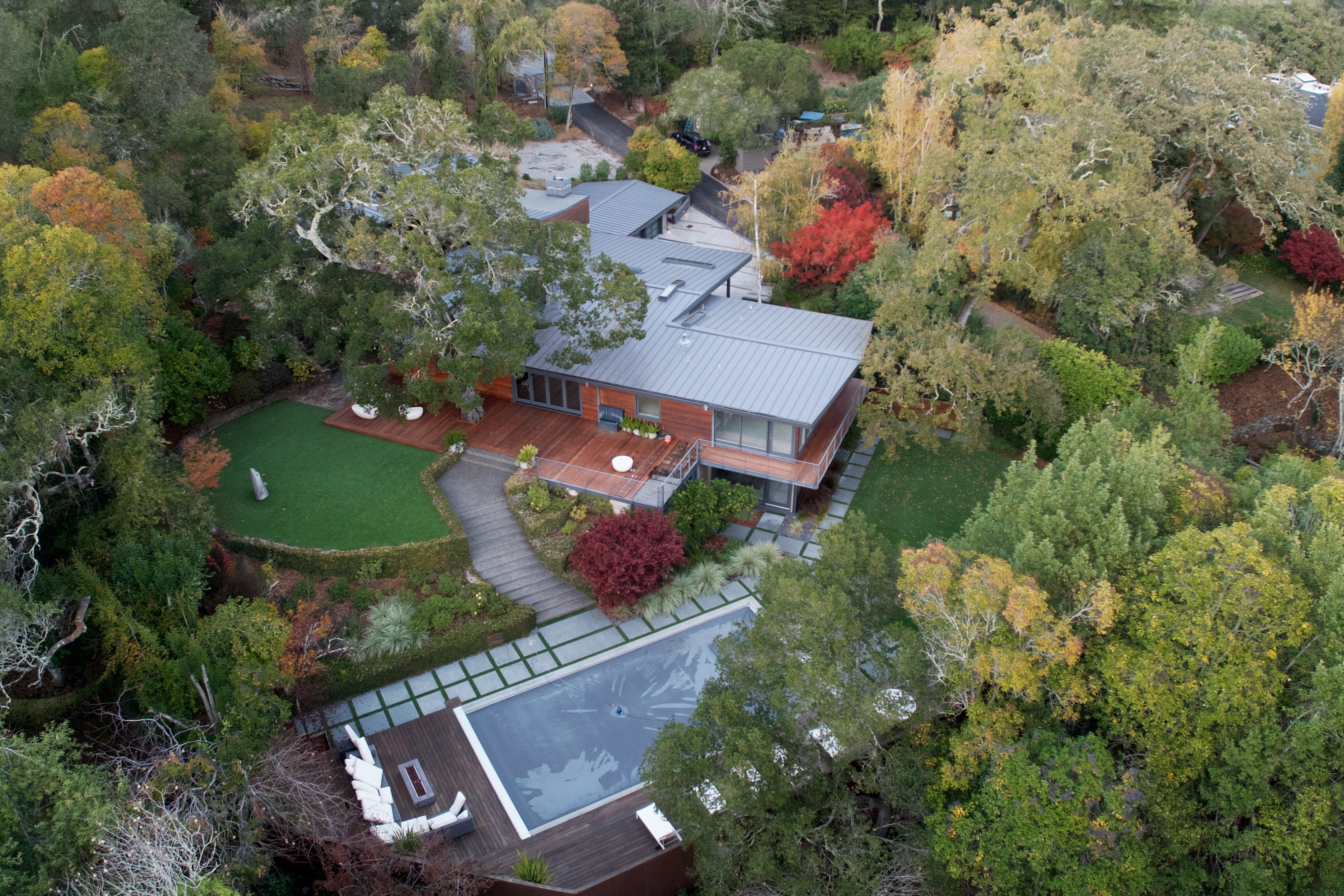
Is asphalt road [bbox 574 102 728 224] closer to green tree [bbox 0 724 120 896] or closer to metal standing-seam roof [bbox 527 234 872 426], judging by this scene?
metal standing-seam roof [bbox 527 234 872 426]

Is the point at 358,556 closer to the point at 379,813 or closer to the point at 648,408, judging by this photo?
the point at 379,813

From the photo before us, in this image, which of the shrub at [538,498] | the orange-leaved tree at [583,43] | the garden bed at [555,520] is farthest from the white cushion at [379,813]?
the orange-leaved tree at [583,43]

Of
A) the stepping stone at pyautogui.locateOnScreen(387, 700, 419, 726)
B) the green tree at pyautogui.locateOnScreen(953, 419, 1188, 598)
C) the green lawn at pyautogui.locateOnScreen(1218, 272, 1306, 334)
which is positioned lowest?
the green lawn at pyautogui.locateOnScreen(1218, 272, 1306, 334)

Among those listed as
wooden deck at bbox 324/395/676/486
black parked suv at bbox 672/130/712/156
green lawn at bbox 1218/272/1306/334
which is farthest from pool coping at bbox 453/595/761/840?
black parked suv at bbox 672/130/712/156

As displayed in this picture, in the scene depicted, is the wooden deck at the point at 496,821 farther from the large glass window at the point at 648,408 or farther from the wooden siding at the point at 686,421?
the large glass window at the point at 648,408

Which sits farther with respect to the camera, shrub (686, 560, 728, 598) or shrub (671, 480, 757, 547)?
shrub (671, 480, 757, 547)

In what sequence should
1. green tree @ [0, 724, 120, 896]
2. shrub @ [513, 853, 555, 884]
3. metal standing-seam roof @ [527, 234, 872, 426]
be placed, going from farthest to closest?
metal standing-seam roof @ [527, 234, 872, 426] → shrub @ [513, 853, 555, 884] → green tree @ [0, 724, 120, 896]
